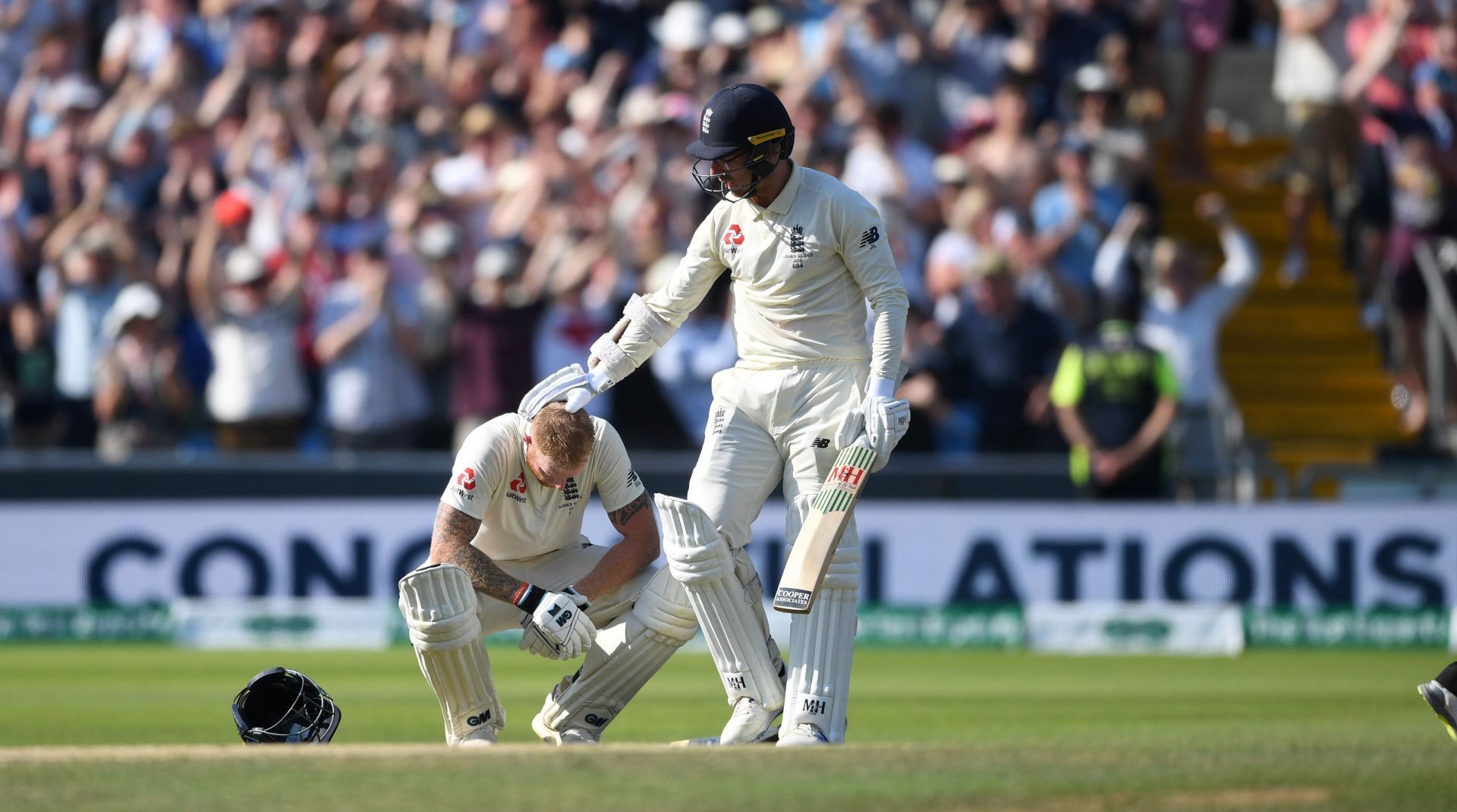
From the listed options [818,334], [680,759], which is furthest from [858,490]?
[680,759]

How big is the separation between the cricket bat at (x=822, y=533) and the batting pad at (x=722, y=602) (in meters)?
0.26

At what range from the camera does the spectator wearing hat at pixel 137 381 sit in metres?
11.9

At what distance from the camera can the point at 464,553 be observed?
6.79 metres

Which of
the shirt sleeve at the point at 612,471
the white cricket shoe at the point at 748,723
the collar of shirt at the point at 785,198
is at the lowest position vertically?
the white cricket shoe at the point at 748,723

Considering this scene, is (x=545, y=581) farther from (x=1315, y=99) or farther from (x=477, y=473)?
(x=1315, y=99)

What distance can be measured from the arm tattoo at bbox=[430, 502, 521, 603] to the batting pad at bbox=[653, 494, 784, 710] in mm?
565

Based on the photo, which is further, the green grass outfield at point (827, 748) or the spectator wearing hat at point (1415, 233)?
the spectator wearing hat at point (1415, 233)

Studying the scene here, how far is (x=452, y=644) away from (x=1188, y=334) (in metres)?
6.91

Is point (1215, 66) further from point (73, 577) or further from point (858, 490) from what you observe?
point (858, 490)

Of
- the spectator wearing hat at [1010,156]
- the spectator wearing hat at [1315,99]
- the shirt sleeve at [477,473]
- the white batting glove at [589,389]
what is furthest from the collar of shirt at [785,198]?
the spectator wearing hat at [1315,99]

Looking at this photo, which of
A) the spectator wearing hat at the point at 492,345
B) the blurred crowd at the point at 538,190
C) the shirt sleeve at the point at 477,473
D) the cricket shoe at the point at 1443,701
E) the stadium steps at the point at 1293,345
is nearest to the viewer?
the cricket shoe at the point at 1443,701

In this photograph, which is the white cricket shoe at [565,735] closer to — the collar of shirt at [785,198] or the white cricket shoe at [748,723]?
the white cricket shoe at [748,723]

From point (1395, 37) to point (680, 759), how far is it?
10.1m

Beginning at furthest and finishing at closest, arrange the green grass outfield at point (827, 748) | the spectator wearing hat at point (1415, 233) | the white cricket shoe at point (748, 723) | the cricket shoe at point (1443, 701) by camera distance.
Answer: the spectator wearing hat at point (1415, 233) < the white cricket shoe at point (748, 723) < the cricket shoe at point (1443, 701) < the green grass outfield at point (827, 748)
